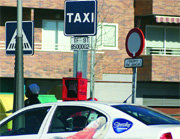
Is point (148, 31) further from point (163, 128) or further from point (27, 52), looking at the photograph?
point (163, 128)

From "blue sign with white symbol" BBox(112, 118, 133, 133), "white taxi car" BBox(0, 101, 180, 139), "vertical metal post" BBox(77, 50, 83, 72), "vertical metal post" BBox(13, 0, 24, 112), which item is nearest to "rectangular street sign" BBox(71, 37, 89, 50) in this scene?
"vertical metal post" BBox(77, 50, 83, 72)

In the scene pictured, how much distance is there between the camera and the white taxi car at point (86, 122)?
639 cm

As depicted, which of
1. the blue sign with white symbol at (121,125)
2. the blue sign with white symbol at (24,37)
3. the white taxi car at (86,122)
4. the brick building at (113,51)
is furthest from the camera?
the brick building at (113,51)

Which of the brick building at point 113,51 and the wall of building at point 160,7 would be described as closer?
the brick building at point 113,51

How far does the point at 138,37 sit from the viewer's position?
1055cm

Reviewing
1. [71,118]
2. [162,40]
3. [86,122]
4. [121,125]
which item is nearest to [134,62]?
[71,118]

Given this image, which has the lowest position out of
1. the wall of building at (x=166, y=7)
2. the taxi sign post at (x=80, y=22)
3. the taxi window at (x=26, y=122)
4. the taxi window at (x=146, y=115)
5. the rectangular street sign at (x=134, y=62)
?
the taxi window at (x=26, y=122)

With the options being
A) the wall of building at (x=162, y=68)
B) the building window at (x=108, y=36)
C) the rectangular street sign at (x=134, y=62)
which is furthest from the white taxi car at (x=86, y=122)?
the building window at (x=108, y=36)

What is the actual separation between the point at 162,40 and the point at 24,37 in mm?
15693

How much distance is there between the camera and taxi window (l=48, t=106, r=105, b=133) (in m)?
6.92

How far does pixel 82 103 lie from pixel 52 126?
0.52 m

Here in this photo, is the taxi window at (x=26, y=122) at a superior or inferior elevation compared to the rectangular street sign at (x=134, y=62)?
inferior

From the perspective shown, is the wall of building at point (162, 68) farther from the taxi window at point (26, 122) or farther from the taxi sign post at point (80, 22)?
the taxi window at point (26, 122)

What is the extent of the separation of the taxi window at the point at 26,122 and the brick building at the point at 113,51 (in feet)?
53.9
